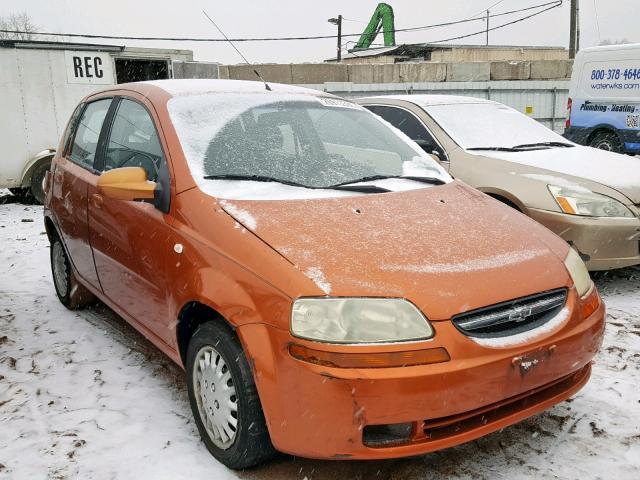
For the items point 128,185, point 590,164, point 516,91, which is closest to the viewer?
point 128,185

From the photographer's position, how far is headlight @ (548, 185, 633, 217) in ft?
14.1

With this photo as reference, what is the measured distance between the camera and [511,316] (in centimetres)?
219

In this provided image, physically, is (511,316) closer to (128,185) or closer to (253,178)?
(253,178)

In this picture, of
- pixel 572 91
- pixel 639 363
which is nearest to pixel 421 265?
pixel 639 363

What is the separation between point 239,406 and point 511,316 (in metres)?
1.07

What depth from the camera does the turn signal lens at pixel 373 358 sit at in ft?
6.53

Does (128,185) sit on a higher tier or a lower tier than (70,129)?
lower

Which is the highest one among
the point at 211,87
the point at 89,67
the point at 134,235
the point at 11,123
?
the point at 89,67

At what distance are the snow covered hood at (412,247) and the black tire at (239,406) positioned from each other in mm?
421

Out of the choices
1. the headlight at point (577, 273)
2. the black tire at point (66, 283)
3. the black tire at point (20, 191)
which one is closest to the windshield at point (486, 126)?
the headlight at point (577, 273)

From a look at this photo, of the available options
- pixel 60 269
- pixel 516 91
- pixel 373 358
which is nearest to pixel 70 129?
pixel 60 269

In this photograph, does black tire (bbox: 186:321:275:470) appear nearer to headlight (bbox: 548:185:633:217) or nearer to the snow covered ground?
the snow covered ground

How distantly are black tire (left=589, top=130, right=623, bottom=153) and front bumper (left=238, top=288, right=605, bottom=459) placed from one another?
420 inches

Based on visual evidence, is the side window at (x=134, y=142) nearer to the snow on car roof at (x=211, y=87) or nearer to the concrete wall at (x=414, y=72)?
the snow on car roof at (x=211, y=87)
